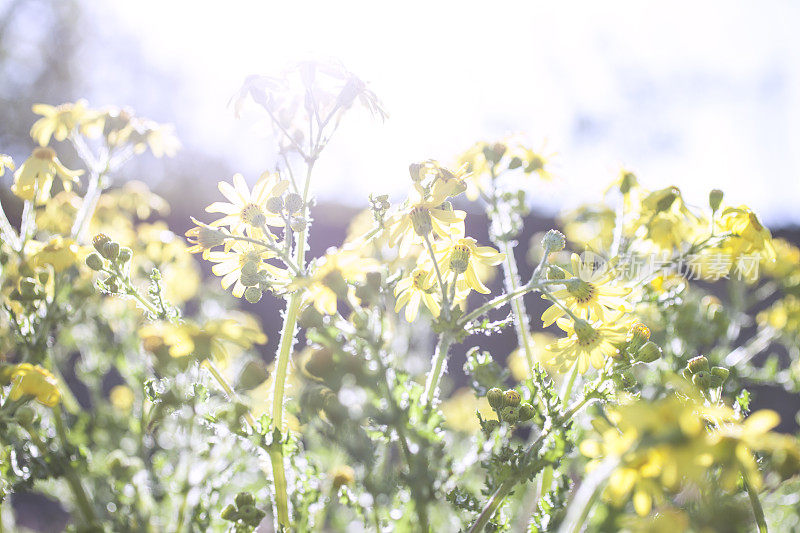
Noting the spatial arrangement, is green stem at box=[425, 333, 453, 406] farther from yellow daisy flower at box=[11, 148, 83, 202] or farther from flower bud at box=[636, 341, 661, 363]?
yellow daisy flower at box=[11, 148, 83, 202]

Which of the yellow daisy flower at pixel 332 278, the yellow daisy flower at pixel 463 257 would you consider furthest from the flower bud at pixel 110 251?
the yellow daisy flower at pixel 463 257

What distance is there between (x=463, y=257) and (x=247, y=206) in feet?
2.10

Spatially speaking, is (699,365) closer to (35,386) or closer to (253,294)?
(253,294)

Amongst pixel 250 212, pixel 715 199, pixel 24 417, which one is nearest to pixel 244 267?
pixel 250 212

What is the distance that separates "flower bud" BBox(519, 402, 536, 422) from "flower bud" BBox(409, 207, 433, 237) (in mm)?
474

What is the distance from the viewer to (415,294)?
158cm

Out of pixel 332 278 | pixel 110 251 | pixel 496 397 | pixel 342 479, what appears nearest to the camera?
pixel 332 278

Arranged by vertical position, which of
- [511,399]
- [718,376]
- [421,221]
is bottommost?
[718,376]

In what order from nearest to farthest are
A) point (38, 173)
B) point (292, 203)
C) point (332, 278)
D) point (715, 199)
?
point (332, 278), point (292, 203), point (715, 199), point (38, 173)

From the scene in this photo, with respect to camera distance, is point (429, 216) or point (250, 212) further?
point (250, 212)

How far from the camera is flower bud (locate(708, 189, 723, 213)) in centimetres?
183

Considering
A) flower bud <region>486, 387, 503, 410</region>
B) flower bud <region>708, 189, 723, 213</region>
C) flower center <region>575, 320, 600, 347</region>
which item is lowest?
flower bud <region>486, 387, 503, 410</region>

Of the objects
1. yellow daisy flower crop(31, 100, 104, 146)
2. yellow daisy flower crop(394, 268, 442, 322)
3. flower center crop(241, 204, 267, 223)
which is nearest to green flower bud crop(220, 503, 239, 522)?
yellow daisy flower crop(394, 268, 442, 322)

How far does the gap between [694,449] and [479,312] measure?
0.63 metres
